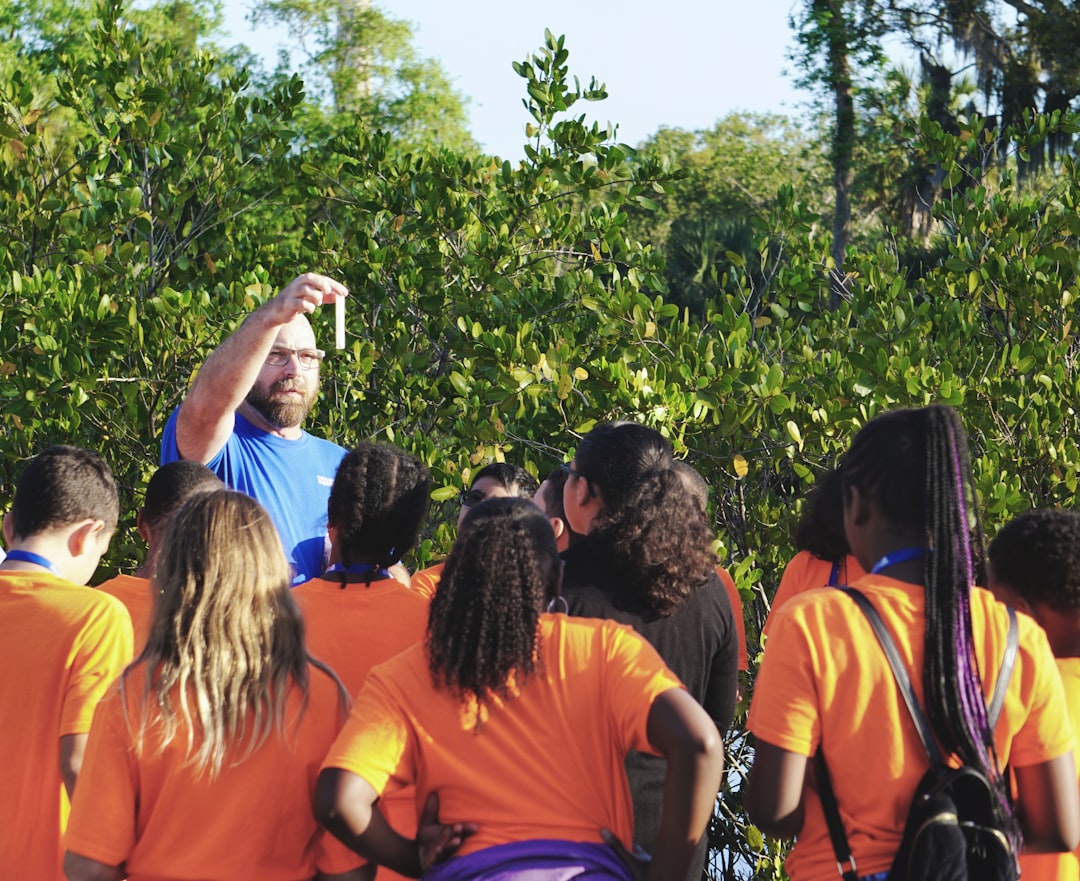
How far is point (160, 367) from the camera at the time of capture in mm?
5297

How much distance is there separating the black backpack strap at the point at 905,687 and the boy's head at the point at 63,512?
177cm

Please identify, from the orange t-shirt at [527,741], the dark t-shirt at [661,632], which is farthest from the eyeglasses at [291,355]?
the orange t-shirt at [527,741]

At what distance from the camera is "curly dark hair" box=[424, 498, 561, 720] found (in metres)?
2.34

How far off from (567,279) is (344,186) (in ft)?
4.21

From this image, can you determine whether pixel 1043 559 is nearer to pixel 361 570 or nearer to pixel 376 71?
pixel 361 570

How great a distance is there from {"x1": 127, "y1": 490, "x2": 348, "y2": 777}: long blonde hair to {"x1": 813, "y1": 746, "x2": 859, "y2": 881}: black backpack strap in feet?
3.08

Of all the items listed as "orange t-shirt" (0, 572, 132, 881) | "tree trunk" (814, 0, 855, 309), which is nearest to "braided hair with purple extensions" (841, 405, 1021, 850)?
"orange t-shirt" (0, 572, 132, 881)

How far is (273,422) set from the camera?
4254mm

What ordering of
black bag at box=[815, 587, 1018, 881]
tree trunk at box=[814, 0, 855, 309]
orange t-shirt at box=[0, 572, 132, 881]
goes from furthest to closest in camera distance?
tree trunk at box=[814, 0, 855, 309]
orange t-shirt at box=[0, 572, 132, 881]
black bag at box=[815, 587, 1018, 881]

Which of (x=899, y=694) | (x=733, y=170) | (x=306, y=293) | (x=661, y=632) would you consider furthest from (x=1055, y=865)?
(x=733, y=170)

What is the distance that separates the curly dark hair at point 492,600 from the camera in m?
2.34

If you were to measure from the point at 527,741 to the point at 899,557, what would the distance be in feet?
2.59

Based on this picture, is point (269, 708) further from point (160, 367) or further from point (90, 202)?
point (90, 202)

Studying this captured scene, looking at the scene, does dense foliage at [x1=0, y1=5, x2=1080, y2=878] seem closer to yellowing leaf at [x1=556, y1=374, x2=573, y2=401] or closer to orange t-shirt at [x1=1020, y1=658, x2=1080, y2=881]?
yellowing leaf at [x1=556, y1=374, x2=573, y2=401]
